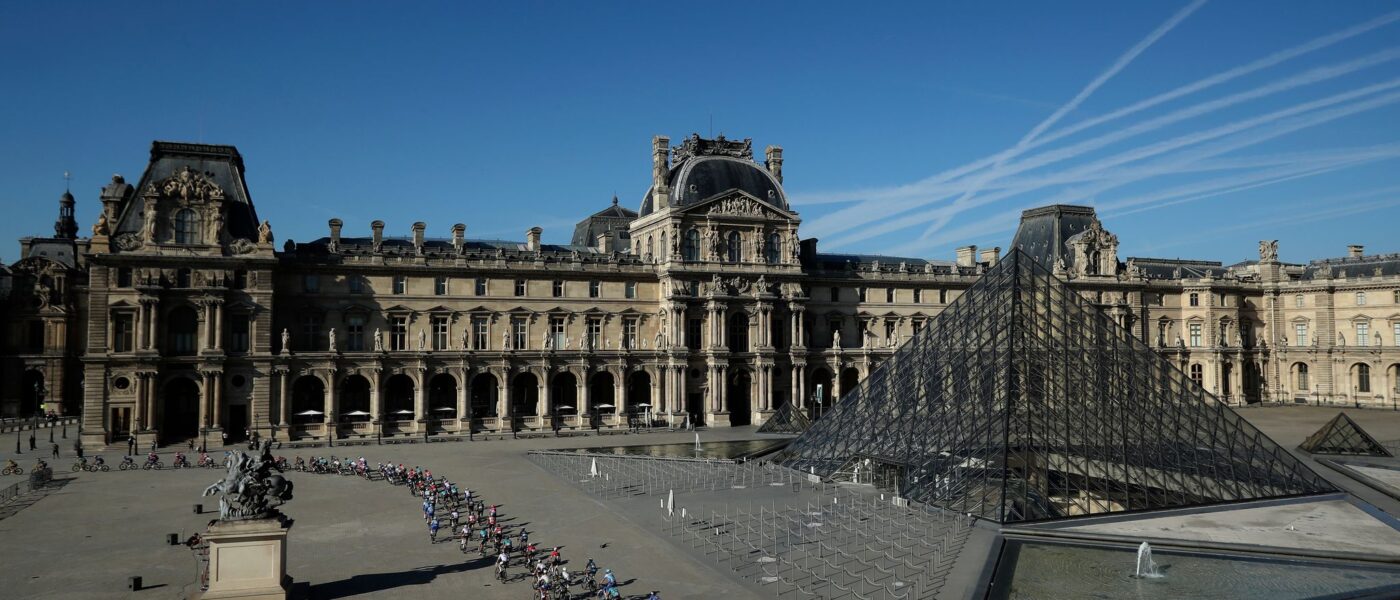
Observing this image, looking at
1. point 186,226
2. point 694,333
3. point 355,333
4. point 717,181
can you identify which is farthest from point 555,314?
point 186,226

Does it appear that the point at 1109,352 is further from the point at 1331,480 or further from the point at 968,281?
the point at 968,281

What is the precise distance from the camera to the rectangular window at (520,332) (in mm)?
62562

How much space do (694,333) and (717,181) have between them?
10464 millimetres

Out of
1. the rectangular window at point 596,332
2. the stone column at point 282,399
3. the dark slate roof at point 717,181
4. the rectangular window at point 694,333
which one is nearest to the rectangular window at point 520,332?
the rectangular window at point 596,332

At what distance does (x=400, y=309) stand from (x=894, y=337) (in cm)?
3523

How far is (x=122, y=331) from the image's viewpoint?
5216cm

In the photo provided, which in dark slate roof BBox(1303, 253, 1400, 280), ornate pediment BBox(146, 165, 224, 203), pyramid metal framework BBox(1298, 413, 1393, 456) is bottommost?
pyramid metal framework BBox(1298, 413, 1393, 456)

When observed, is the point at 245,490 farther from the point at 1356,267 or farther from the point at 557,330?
the point at 1356,267

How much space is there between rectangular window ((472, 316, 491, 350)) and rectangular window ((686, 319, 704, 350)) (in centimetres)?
1271

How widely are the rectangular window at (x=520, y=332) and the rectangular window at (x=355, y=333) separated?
9069mm

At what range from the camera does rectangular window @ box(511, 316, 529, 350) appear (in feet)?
205

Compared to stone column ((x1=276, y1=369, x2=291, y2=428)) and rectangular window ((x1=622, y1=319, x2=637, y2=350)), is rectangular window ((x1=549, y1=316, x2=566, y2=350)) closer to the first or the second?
rectangular window ((x1=622, y1=319, x2=637, y2=350))

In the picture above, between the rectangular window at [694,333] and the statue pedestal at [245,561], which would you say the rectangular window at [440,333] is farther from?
the statue pedestal at [245,561]

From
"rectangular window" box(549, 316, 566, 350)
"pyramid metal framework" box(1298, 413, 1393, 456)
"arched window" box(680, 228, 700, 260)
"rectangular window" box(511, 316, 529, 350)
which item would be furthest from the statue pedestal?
"pyramid metal framework" box(1298, 413, 1393, 456)
